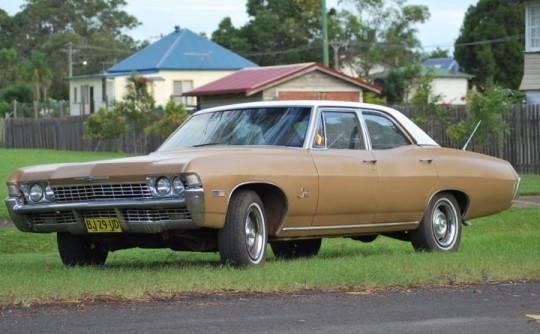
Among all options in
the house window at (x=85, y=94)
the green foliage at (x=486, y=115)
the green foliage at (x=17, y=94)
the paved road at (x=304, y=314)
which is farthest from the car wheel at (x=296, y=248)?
the green foliage at (x=17, y=94)

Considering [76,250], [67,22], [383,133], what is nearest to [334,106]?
[383,133]

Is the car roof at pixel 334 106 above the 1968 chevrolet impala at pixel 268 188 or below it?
above

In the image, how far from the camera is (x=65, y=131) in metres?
57.2

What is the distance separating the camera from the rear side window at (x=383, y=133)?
1234cm

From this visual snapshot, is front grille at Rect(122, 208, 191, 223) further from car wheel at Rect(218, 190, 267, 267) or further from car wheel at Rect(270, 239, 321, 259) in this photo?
car wheel at Rect(270, 239, 321, 259)

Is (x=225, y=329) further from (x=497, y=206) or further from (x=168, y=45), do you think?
(x=168, y=45)

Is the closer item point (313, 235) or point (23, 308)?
point (23, 308)

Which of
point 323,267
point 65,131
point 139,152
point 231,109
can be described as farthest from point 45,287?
point 65,131

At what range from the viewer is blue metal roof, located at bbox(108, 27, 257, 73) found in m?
69.1

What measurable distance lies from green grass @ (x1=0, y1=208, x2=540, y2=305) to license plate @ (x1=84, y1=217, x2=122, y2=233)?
36cm

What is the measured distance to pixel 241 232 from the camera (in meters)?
10.3

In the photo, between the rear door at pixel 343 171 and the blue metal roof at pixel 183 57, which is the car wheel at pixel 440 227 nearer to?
the rear door at pixel 343 171

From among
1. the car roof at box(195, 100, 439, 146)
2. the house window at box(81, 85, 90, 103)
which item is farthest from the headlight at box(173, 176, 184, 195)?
the house window at box(81, 85, 90, 103)

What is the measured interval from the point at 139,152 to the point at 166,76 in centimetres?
1974
